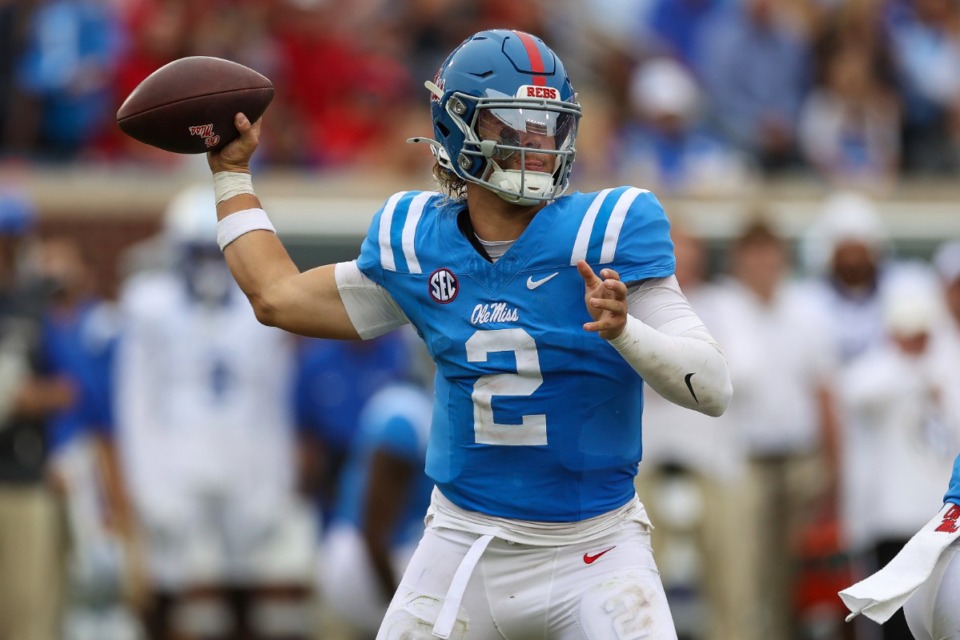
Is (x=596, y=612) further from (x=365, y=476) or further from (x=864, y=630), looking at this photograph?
(x=864, y=630)

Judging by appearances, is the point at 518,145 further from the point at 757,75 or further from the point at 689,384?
the point at 757,75

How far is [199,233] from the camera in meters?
7.73

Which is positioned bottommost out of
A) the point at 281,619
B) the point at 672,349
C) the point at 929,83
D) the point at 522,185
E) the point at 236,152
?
the point at 281,619

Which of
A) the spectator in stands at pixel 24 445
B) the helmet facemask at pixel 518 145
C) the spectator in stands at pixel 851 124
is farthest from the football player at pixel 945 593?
the spectator in stands at pixel 851 124

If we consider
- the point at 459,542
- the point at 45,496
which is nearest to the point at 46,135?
the point at 45,496

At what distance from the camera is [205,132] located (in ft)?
12.7

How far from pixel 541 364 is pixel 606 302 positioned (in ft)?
1.02

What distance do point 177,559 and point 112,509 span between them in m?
0.50

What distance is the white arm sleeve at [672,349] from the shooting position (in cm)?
336

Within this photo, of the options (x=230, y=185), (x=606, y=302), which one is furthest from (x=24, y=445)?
(x=606, y=302)

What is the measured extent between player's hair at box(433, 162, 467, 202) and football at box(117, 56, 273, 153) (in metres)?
0.44

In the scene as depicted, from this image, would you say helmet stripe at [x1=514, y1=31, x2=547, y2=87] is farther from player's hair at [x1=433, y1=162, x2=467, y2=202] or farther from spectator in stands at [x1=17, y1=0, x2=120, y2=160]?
spectator in stands at [x1=17, y1=0, x2=120, y2=160]

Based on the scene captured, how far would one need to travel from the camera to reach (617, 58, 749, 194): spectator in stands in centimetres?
967

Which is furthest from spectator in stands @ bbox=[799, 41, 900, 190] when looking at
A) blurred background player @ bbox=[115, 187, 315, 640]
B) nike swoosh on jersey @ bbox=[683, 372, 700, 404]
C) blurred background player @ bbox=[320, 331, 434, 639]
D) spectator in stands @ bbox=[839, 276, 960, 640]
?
nike swoosh on jersey @ bbox=[683, 372, 700, 404]
